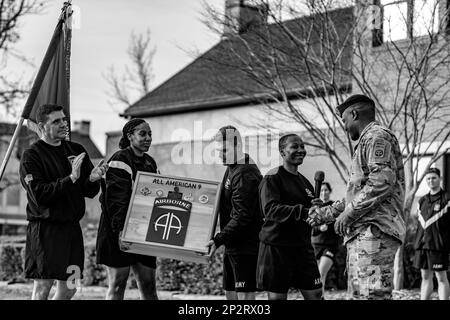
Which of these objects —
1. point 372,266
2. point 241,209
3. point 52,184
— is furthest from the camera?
point 241,209

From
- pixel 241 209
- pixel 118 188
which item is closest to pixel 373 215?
pixel 241 209

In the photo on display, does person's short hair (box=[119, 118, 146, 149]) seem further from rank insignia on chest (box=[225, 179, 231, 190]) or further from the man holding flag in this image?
rank insignia on chest (box=[225, 179, 231, 190])

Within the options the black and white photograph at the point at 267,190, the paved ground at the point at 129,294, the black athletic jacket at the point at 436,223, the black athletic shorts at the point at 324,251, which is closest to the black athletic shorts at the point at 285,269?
the black and white photograph at the point at 267,190

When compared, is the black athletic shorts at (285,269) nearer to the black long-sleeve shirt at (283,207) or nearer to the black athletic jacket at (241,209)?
the black long-sleeve shirt at (283,207)

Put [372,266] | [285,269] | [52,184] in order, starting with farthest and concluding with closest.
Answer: [285,269] → [52,184] → [372,266]

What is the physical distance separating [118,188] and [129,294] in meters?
8.01

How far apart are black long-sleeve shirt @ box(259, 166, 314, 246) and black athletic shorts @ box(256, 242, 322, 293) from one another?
8cm

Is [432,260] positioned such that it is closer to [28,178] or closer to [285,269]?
[285,269]

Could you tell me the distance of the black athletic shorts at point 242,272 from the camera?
318 inches

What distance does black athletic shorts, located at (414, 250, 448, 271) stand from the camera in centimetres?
1270

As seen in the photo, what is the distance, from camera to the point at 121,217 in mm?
7715

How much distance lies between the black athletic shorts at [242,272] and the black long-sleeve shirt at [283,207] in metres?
0.36

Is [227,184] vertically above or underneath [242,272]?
above

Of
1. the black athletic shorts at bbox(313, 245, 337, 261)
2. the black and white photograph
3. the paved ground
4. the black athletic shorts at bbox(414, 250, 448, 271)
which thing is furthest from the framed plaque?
the paved ground
